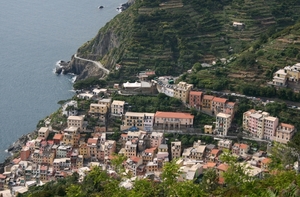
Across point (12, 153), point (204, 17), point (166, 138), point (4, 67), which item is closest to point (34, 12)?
point (4, 67)

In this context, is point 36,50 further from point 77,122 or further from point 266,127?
point 266,127

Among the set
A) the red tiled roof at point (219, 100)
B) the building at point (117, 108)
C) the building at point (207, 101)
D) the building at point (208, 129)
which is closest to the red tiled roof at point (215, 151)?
the building at point (208, 129)

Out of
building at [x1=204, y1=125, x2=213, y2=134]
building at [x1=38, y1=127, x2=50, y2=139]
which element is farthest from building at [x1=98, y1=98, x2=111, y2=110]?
building at [x1=204, y1=125, x2=213, y2=134]

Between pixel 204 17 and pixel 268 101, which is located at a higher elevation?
pixel 204 17

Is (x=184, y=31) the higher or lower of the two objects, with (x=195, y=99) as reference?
higher

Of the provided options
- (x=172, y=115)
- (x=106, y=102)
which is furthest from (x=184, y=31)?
(x=172, y=115)

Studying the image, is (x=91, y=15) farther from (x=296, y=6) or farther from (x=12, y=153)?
(x=12, y=153)

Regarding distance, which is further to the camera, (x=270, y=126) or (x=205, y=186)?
(x=270, y=126)

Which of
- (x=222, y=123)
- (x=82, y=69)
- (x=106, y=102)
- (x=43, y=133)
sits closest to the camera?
(x=222, y=123)
